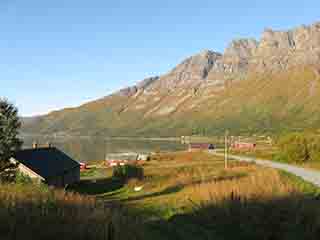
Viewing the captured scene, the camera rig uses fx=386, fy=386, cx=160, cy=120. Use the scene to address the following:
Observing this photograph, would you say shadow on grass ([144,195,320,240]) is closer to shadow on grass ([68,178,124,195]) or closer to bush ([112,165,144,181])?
shadow on grass ([68,178,124,195])

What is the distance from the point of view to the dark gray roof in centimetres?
4034

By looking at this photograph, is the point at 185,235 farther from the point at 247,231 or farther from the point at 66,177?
the point at 66,177

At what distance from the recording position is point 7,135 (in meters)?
34.1

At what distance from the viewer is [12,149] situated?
34.7 metres

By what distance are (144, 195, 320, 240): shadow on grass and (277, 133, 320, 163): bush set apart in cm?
3743

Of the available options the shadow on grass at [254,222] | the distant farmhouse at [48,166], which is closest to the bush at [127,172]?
the distant farmhouse at [48,166]

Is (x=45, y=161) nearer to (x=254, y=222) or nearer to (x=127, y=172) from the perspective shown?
(x=127, y=172)

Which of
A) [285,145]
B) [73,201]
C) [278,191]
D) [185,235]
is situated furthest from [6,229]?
[285,145]

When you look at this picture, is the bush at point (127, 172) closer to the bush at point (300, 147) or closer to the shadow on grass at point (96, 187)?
the shadow on grass at point (96, 187)

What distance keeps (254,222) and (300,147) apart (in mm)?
39994

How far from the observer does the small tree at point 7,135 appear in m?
33.8

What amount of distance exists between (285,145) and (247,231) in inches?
1678

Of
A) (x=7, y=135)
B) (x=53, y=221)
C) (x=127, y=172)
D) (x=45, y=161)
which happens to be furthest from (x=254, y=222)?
(x=127, y=172)

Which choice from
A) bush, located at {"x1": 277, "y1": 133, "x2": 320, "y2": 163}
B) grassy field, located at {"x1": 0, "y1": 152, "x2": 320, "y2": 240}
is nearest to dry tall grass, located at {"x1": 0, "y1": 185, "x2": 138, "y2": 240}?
grassy field, located at {"x1": 0, "y1": 152, "x2": 320, "y2": 240}
